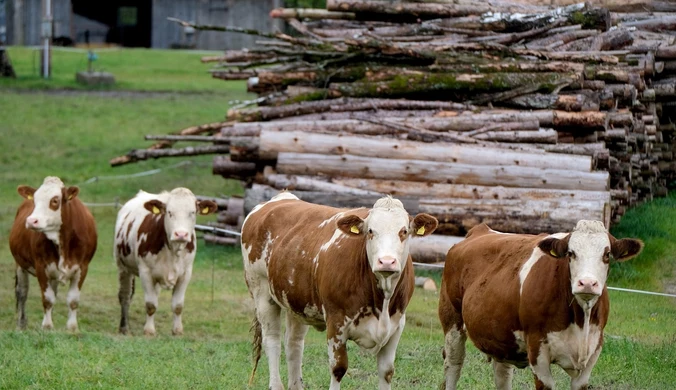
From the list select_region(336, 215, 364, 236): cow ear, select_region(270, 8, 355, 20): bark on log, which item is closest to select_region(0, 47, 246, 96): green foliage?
Result: select_region(270, 8, 355, 20): bark on log

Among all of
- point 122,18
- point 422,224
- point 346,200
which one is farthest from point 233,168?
point 122,18

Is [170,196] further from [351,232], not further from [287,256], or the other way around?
[351,232]

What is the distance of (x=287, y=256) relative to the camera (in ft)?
30.6

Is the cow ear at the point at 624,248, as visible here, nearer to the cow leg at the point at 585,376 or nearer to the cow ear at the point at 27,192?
the cow leg at the point at 585,376

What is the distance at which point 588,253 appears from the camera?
7574 mm

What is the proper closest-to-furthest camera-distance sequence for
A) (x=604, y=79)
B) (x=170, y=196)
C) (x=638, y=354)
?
(x=638, y=354) < (x=170, y=196) < (x=604, y=79)

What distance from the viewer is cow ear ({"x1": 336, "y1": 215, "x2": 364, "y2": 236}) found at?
27.7 feet

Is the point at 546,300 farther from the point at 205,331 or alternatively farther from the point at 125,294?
the point at 125,294

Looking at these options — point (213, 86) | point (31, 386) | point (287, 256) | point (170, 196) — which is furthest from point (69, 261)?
point (213, 86)

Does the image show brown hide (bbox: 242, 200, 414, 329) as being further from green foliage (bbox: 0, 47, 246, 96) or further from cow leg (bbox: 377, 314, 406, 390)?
green foliage (bbox: 0, 47, 246, 96)

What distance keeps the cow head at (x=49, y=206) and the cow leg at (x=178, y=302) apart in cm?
166

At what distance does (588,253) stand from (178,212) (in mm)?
6985

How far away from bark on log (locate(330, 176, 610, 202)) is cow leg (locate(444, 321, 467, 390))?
6711 millimetres

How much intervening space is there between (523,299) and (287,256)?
225 cm
